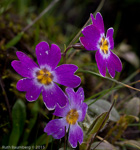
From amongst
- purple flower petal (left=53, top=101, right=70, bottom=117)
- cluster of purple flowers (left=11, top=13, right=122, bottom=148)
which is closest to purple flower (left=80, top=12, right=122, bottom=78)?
cluster of purple flowers (left=11, top=13, right=122, bottom=148)

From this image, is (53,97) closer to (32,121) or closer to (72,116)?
(72,116)

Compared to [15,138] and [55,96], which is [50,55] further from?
[15,138]

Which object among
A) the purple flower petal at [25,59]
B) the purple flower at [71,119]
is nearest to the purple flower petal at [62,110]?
the purple flower at [71,119]

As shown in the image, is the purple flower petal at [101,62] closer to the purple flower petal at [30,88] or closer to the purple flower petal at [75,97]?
the purple flower petal at [75,97]

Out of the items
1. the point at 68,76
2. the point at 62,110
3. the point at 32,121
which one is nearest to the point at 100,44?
the point at 68,76

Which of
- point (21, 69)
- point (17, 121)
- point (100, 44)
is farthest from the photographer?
point (17, 121)

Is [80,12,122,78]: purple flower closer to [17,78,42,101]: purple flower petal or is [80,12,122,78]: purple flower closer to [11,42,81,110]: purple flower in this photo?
[11,42,81,110]: purple flower

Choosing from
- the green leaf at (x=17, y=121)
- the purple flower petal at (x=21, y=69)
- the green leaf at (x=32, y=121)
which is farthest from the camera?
the green leaf at (x=32, y=121)
